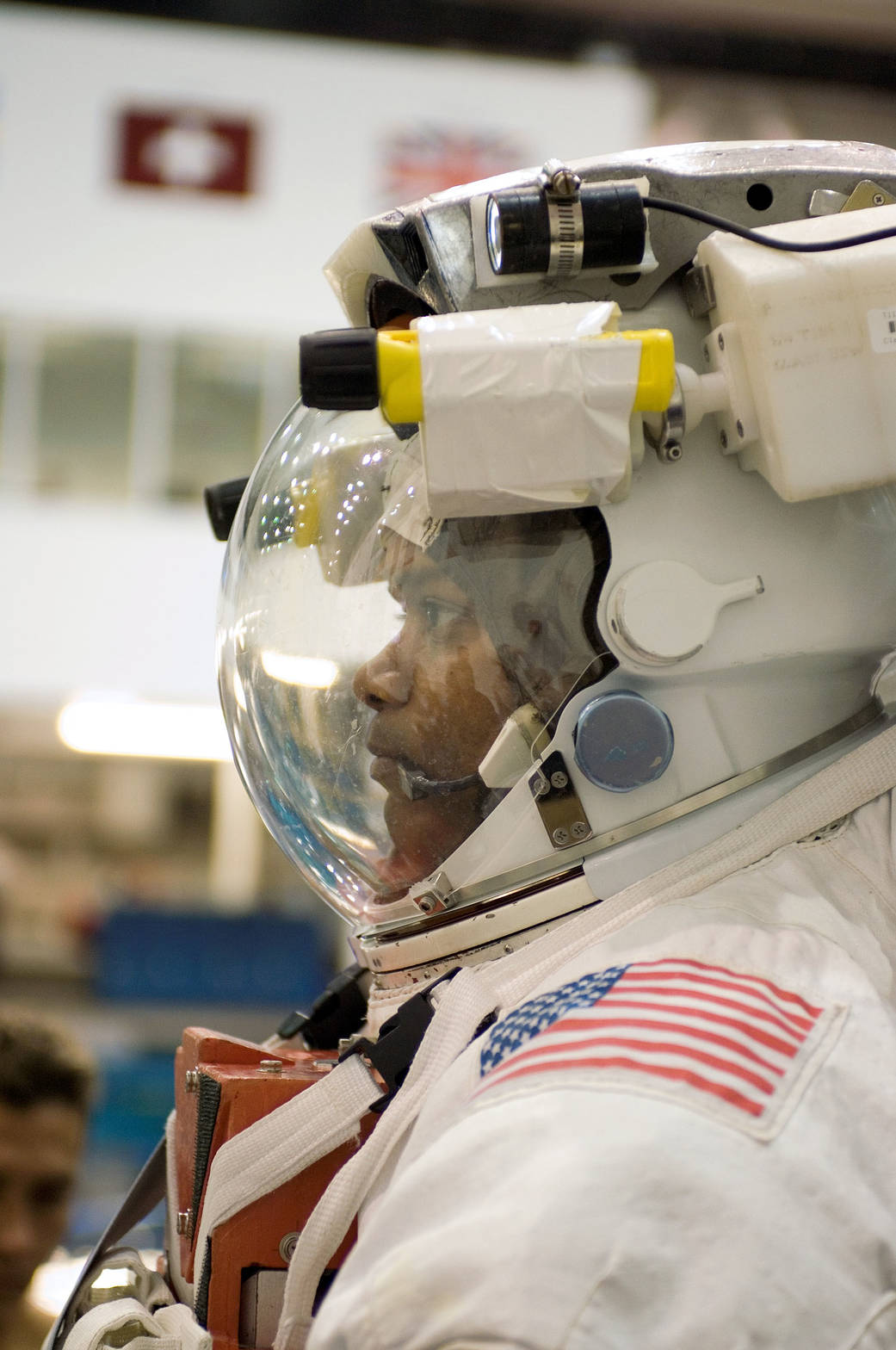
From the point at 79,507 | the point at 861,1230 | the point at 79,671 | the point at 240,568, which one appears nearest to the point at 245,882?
the point at 79,671

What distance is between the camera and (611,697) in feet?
3.55

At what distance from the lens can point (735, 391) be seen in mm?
1061

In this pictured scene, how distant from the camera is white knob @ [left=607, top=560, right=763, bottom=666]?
107 cm

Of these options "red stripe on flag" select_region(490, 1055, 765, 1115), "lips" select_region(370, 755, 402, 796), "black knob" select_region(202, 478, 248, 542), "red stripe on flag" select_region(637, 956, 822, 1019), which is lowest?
"red stripe on flag" select_region(490, 1055, 765, 1115)

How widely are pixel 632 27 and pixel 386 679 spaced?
6.42m

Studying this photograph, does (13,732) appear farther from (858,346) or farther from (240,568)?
(858,346)

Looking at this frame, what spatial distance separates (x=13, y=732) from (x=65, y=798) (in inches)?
39.6

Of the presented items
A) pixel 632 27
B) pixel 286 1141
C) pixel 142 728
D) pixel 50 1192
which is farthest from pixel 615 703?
pixel 142 728

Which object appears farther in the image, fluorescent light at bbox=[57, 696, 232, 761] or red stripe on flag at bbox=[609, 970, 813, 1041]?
fluorescent light at bbox=[57, 696, 232, 761]

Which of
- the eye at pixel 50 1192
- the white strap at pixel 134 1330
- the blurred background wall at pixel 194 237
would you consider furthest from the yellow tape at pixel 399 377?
the blurred background wall at pixel 194 237

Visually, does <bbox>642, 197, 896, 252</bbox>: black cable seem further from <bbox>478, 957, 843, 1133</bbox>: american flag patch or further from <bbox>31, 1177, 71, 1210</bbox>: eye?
<bbox>31, 1177, 71, 1210</bbox>: eye

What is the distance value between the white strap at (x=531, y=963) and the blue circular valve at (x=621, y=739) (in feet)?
0.30

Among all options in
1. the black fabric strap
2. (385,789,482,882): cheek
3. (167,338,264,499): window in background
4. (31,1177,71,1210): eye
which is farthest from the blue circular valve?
(167,338,264,499): window in background

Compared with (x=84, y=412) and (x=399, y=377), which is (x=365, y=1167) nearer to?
(x=399, y=377)
